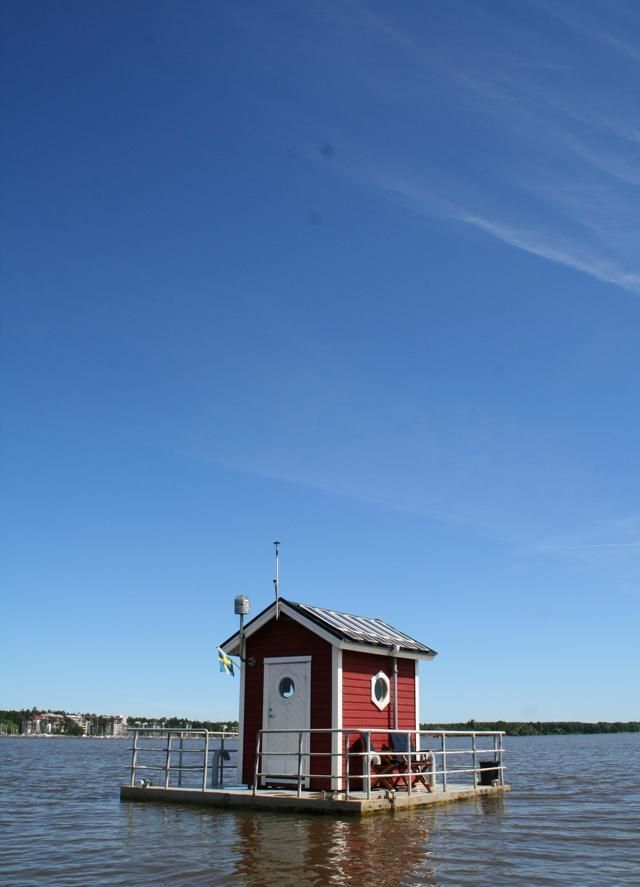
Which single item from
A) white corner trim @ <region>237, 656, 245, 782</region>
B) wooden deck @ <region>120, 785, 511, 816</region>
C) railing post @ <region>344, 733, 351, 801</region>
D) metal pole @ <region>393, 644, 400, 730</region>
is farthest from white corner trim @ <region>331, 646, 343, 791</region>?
white corner trim @ <region>237, 656, 245, 782</region>

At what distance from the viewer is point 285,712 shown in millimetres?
18312

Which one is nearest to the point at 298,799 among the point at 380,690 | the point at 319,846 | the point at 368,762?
the point at 368,762

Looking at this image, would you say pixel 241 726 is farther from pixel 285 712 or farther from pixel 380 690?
pixel 380 690

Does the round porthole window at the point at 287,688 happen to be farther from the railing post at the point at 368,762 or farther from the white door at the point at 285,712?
the railing post at the point at 368,762

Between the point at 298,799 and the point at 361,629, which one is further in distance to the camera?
the point at 361,629

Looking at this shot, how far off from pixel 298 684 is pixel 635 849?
7.34 metres

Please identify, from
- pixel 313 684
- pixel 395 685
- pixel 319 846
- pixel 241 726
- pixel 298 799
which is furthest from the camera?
pixel 395 685

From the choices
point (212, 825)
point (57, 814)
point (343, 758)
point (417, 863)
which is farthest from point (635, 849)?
point (57, 814)

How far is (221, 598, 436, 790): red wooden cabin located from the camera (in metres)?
17.7

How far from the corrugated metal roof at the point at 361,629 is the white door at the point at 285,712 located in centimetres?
96

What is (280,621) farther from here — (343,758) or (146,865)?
(146,865)

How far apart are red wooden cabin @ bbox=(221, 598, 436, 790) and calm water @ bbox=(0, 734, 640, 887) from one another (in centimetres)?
204

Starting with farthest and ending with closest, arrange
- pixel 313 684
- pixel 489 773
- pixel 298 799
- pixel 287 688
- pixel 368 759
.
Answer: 1. pixel 489 773
2. pixel 287 688
3. pixel 313 684
4. pixel 368 759
5. pixel 298 799

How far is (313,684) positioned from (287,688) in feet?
2.55
